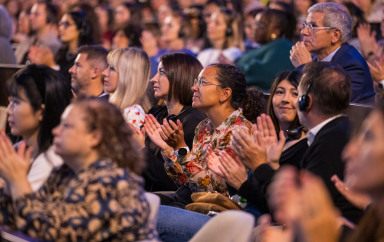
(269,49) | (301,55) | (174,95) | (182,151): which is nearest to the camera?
(182,151)

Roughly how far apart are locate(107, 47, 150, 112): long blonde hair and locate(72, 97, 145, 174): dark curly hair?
2.71 m

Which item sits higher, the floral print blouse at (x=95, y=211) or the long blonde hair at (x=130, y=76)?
the floral print blouse at (x=95, y=211)

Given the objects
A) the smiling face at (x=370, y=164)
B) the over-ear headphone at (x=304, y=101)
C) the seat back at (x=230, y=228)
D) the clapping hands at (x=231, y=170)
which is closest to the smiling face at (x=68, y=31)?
the clapping hands at (x=231, y=170)

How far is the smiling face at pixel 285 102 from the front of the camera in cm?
568

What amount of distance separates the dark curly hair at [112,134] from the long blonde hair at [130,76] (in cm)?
271

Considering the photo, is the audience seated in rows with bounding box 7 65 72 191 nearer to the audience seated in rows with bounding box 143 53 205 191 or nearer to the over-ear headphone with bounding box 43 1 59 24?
the audience seated in rows with bounding box 143 53 205 191

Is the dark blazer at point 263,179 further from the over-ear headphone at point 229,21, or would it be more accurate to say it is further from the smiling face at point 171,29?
the smiling face at point 171,29

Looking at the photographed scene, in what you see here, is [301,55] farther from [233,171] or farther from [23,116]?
[23,116]

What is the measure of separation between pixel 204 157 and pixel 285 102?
1.80ft

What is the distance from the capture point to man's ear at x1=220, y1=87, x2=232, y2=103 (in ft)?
20.0

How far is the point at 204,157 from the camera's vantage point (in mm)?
5930

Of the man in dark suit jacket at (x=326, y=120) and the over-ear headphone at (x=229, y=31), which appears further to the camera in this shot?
the over-ear headphone at (x=229, y=31)

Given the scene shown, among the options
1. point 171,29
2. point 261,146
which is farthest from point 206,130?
point 171,29

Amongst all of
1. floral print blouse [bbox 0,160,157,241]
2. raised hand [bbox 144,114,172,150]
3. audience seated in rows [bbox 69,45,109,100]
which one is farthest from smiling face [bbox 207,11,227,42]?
floral print blouse [bbox 0,160,157,241]
